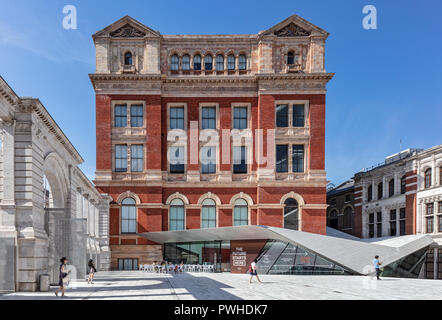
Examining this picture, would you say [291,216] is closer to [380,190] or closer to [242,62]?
[380,190]

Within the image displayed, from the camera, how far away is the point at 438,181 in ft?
123

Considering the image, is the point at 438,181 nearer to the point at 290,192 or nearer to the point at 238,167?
the point at 290,192

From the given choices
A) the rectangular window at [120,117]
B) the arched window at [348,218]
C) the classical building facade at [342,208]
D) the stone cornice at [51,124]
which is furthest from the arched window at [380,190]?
the stone cornice at [51,124]

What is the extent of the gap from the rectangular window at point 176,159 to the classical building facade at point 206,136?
10 centimetres

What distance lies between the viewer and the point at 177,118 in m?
41.2

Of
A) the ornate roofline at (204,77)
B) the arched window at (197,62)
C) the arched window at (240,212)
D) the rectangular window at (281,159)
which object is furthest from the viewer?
the arched window at (197,62)

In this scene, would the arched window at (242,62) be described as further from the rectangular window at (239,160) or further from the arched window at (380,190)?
the arched window at (380,190)

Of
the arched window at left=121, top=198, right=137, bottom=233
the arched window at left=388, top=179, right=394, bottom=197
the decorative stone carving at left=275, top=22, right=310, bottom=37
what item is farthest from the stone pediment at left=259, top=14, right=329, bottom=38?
the arched window at left=121, top=198, right=137, bottom=233

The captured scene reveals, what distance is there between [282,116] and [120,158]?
1628 centimetres

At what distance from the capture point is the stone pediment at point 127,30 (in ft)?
133

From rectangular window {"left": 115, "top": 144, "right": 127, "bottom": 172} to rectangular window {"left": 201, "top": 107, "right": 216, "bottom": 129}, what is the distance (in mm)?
8032

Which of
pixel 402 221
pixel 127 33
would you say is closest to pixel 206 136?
pixel 127 33

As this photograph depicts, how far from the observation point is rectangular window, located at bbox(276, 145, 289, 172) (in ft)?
131

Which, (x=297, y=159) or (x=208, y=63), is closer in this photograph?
(x=297, y=159)
